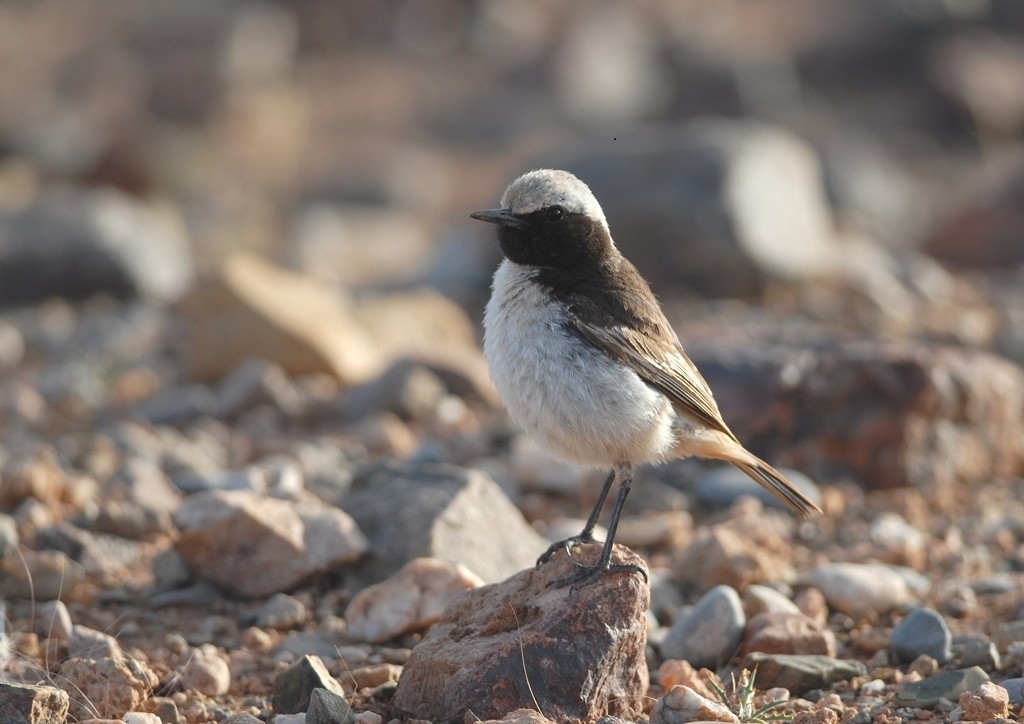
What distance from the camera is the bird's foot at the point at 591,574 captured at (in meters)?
5.36

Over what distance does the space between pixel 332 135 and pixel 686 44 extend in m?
8.48

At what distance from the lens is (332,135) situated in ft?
90.2

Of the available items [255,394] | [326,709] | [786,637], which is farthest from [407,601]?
[255,394]

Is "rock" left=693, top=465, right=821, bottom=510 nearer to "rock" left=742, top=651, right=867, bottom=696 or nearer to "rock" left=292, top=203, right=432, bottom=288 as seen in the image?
"rock" left=742, top=651, right=867, bottom=696

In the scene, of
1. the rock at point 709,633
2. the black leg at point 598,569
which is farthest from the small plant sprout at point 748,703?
the black leg at point 598,569

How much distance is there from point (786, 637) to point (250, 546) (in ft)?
8.90

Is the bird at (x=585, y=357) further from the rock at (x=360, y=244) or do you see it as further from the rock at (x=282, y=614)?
the rock at (x=360, y=244)

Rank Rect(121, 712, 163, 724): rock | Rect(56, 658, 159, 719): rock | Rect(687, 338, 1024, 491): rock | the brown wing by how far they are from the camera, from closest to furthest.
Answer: Rect(121, 712, 163, 724): rock → Rect(56, 658, 159, 719): rock → the brown wing → Rect(687, 338, 1024, 491): rock

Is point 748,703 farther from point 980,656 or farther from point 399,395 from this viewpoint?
point 399,395

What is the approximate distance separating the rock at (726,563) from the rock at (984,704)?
185cm

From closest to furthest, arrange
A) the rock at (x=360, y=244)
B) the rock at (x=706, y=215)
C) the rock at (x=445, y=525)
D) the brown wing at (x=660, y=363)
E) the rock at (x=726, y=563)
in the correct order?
the brown wing at (x=660, y=363) → the rock at (x=445, y=525) → the rock at (x=726, y=563) → the rock at (x=706, y=215) → the rock at (x=360, y=244)

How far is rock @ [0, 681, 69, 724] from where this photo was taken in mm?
4629

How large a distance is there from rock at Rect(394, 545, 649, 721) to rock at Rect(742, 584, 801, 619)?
120 cm

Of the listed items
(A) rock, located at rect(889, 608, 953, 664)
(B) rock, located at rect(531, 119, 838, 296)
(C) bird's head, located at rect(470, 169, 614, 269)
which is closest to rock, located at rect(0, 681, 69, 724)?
(C) bird's head, located at rect(470, 169, 614, 269)
